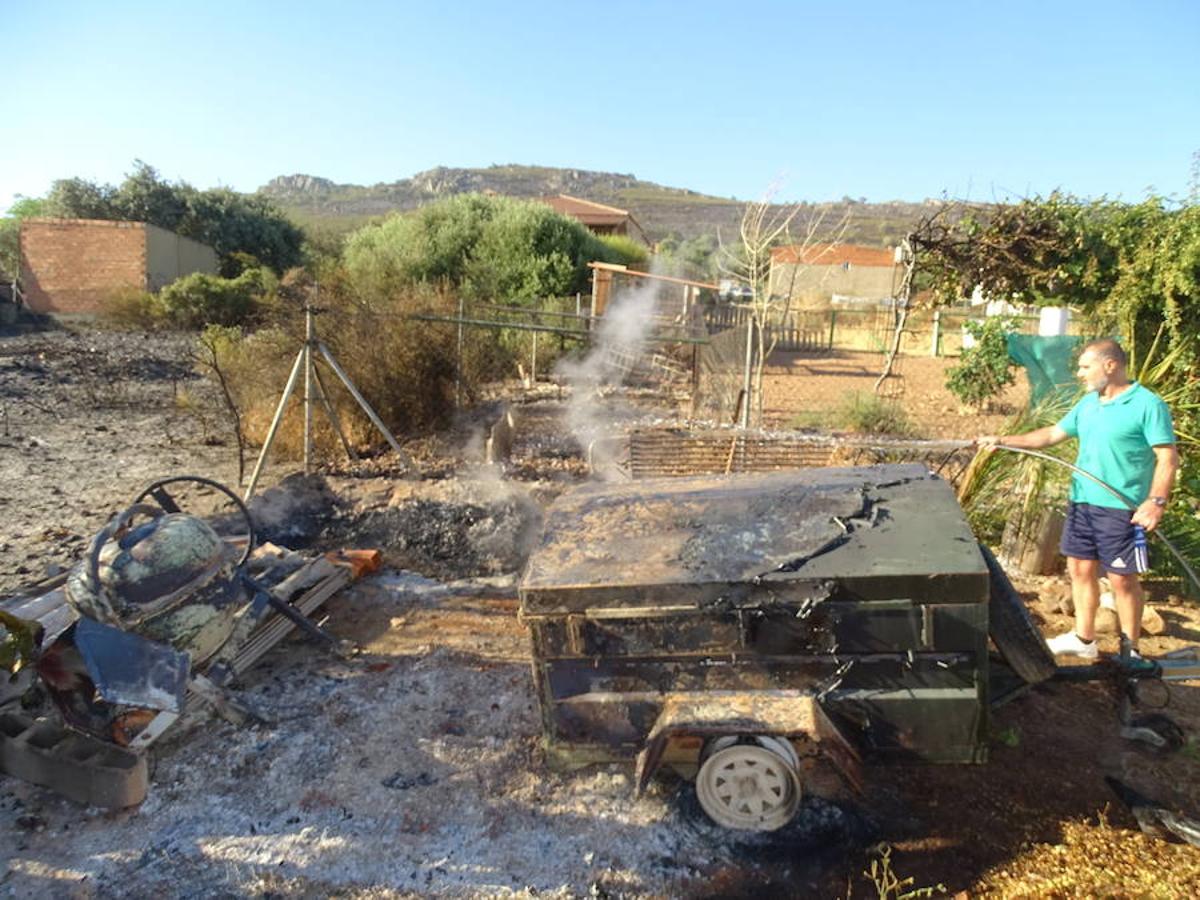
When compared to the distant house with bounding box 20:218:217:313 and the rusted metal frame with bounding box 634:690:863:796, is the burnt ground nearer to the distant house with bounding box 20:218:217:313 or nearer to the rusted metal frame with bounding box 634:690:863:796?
the rusted metal frame with bounding box 634:690:863:796

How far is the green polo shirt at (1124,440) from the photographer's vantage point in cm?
370

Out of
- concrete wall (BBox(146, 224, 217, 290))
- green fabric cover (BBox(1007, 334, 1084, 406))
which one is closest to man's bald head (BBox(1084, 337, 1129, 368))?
green fabric cover (BBox(1007, 334, 1084, 406))

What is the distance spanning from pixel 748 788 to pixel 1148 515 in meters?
2.51

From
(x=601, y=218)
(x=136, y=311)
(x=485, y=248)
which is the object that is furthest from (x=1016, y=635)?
(x=601, y=218)

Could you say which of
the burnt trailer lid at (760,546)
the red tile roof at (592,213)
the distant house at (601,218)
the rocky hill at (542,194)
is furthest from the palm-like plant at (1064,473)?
the rocky hill at (542,194)

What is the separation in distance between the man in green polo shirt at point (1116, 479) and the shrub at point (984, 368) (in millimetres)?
8800

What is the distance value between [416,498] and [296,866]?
4.13m

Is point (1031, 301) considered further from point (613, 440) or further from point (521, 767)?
point (521, 767)

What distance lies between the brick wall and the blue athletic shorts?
25999 mm

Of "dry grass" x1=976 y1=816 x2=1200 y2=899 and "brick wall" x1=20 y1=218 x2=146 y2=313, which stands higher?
"brick wall" x1=20 y1=218 x2=146 y2=313

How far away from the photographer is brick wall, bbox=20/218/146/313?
22.7m

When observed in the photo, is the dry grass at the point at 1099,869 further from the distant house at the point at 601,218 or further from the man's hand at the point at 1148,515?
the distant house at the point at 601,218

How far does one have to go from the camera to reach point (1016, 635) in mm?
3084

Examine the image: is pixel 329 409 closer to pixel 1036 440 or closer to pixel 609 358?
pixel 1036 440
